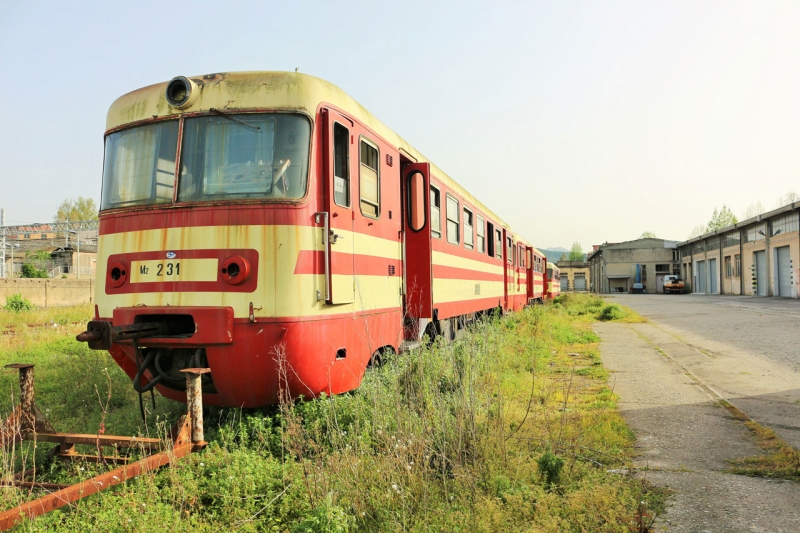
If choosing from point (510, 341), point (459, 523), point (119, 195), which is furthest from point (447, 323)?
point (459, 523)

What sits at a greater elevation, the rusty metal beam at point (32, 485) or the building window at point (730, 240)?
the building window at point (730, 240)

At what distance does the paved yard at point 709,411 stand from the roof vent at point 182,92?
4822mm

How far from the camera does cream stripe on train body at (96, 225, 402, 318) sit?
4719mm

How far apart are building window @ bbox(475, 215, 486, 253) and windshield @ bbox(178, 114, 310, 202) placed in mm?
7532

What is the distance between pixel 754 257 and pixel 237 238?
4300 cm

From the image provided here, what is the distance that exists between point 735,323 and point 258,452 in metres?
16.2

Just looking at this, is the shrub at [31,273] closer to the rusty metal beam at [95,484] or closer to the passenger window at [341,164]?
the passenger window at [341,164]

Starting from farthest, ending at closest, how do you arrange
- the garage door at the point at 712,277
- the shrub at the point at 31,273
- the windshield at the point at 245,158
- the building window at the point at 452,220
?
1. the garage door at the point at 712,277
2. the shrub at the point at 31,273
3. the building window at the point at 452,220
4. the windshield at the point at 245,158

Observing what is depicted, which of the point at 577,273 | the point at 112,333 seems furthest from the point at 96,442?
the point at 577,273

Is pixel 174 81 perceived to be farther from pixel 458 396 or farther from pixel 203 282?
pixel 458 396

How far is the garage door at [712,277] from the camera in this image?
160 ft

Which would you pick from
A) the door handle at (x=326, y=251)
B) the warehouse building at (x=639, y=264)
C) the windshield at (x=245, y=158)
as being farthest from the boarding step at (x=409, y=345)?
the warehouse building at (x=639, y=264)

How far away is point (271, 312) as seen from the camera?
4703 millimetres

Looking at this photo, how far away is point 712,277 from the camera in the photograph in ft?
164
